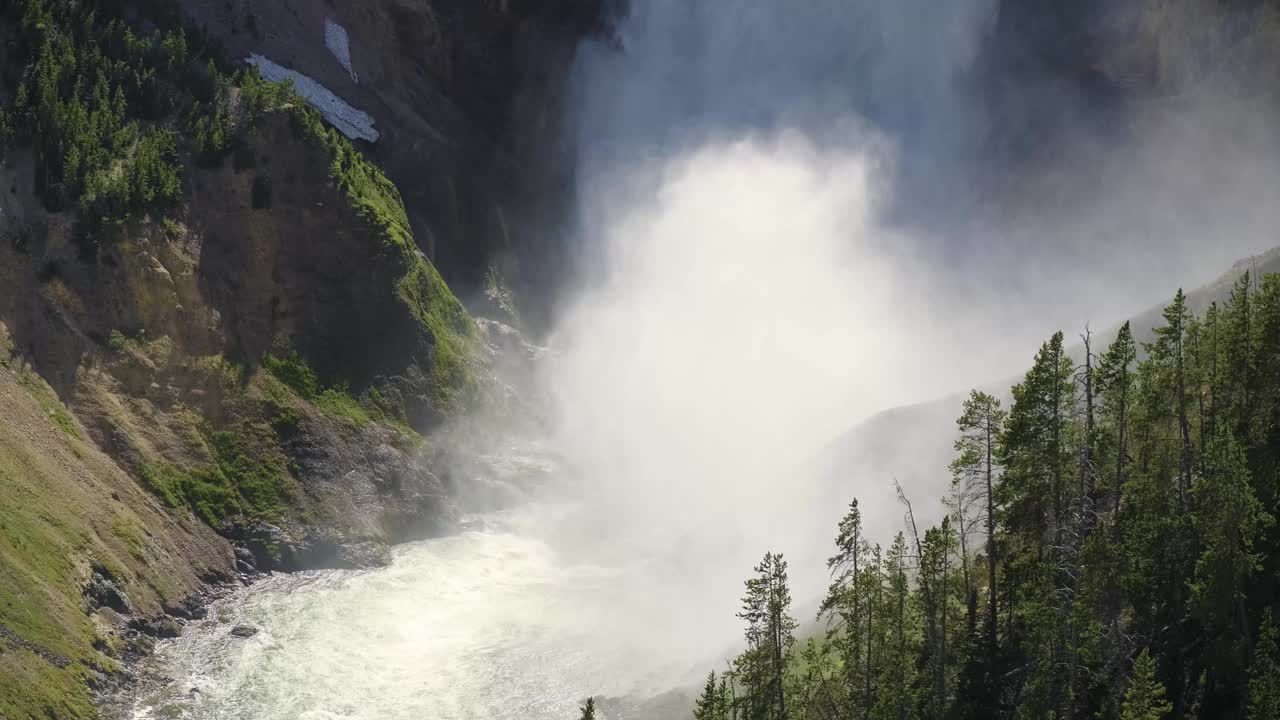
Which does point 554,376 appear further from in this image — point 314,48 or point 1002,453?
point 1002,453

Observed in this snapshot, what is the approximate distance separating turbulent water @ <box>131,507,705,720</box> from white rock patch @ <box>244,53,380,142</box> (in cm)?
6831

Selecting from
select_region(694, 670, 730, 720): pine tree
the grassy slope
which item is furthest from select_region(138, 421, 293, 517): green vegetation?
select_region(694, 670, 730, 720): pine tree

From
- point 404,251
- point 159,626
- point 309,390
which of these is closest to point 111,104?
Answer: point 404,251

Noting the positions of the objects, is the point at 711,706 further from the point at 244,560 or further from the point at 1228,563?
the point at 244,560

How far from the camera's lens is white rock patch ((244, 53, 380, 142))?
5531 inches

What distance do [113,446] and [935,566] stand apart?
2723 inches

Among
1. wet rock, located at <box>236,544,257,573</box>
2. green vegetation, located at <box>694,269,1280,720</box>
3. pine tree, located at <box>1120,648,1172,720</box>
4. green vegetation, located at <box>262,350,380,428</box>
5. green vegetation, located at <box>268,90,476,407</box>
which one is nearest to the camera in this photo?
pine tree, located at <box>1120,648,1172,720</box>

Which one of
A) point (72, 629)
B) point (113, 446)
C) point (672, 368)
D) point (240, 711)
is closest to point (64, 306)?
point (113, 446)

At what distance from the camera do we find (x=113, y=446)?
8612 centimetres

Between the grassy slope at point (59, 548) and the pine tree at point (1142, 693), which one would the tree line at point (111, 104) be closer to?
the grassy slope at point (59, 548)

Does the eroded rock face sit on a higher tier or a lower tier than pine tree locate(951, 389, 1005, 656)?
higher

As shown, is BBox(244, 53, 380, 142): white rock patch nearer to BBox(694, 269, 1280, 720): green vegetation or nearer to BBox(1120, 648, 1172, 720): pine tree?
BBox(694, 269, 1280, 720): green vegetation

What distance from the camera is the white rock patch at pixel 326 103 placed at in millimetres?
140500

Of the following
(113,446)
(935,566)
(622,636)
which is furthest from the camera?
(622,636)
